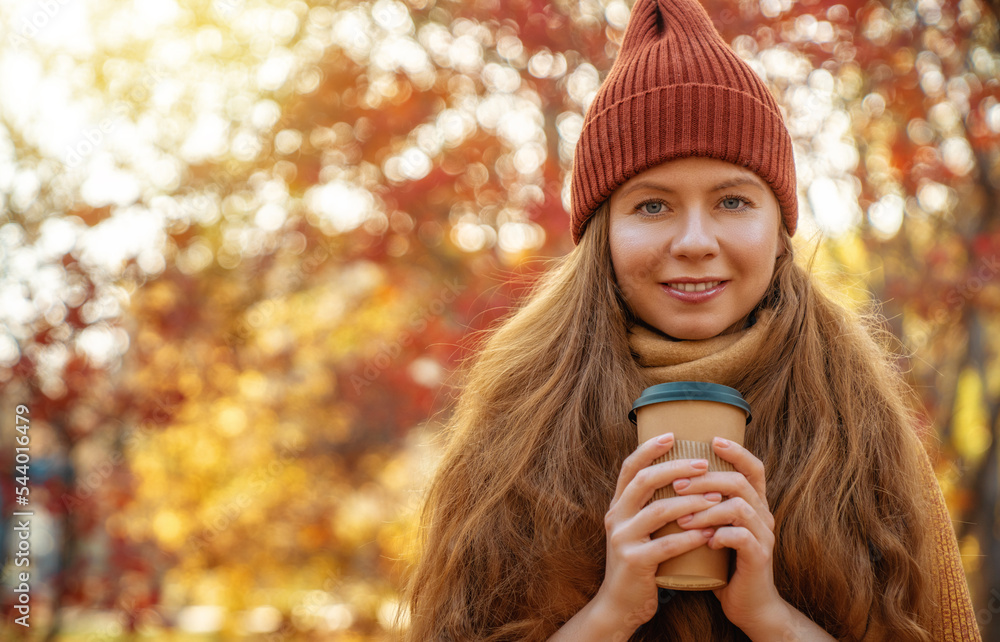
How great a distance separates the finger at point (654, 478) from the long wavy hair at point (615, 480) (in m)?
0.32

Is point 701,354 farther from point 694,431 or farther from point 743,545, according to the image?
point 743,545

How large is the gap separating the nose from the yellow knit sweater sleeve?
843 millimetres

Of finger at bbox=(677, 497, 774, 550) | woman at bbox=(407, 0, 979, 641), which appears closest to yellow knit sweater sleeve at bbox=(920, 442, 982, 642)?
woman at bbox=(407, 0, 979, 641)

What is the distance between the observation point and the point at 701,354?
201cm

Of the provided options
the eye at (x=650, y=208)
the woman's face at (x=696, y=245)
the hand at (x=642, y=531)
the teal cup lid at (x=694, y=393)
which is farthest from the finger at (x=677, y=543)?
the eye at (x=650, y=208)

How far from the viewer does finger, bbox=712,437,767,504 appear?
5.12 ft

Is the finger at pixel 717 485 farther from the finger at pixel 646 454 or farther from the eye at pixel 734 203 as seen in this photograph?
the eye at pixel 734 203

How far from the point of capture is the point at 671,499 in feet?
5.13

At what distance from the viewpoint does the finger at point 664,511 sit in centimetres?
154

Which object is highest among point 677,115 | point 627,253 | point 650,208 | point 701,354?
point 677,115

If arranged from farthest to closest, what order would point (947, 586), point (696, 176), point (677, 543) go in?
point (696, 176) → point (947, 586) → point (677, 543)

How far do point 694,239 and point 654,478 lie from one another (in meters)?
0.66

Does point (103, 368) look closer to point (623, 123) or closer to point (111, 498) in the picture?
point (111, 498)

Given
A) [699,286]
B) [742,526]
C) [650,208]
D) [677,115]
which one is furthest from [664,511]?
[677,115]
